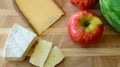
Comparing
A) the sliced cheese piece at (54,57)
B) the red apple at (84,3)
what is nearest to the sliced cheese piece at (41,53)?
the sliced cheese piece at (54,57)

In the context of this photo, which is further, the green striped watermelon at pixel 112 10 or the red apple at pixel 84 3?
the red apple at pixel 84 3

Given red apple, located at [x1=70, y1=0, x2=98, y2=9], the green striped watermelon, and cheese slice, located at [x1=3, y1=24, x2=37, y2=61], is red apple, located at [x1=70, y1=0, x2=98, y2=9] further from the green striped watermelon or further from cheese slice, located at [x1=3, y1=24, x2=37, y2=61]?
cheese slice, located at [x1=3, y1=24, x2=37, y2=61]

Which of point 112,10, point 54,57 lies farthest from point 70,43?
point 112,10

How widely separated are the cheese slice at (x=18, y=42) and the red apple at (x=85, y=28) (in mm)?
129

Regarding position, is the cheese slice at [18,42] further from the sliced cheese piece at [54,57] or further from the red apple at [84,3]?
the red apple at [84,3]

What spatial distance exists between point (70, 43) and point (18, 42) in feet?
0.57

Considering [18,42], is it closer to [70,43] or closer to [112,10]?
[70,43]

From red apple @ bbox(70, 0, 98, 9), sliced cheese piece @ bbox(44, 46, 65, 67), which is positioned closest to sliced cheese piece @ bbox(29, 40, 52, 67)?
sliced cheese piece @ bbox(44, 46, 65, 67)

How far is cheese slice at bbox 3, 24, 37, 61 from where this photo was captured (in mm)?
731

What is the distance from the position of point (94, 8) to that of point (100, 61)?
206mm

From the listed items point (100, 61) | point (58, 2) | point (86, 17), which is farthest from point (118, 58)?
point (58, 2)

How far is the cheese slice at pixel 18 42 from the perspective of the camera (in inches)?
28.8

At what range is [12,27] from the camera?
78 cm

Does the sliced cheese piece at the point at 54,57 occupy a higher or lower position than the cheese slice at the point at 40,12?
lower
